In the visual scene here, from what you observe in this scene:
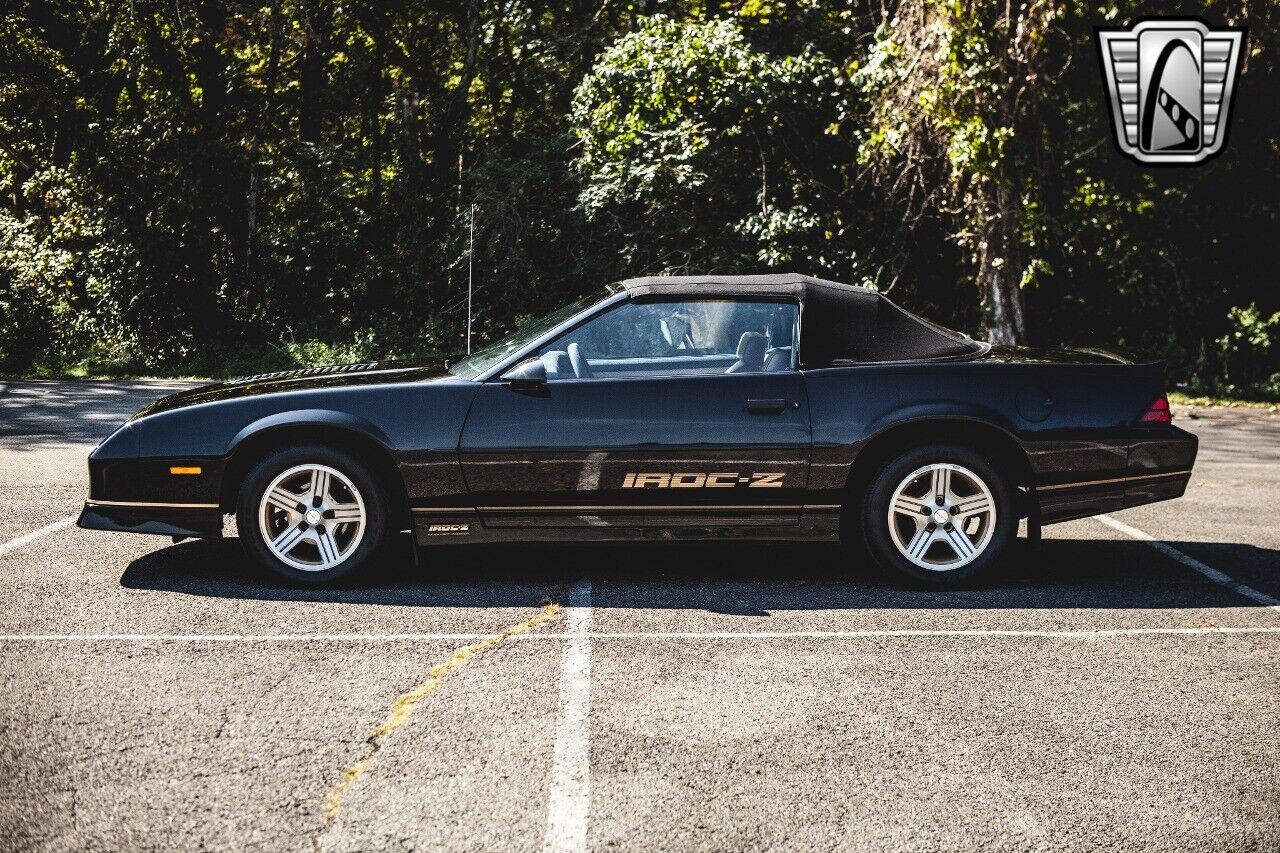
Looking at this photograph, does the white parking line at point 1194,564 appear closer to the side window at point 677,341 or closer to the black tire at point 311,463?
the side window at point 677,341

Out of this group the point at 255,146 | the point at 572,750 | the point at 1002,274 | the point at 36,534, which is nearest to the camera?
the point at 572,750

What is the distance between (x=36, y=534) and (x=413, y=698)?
11.6 feet

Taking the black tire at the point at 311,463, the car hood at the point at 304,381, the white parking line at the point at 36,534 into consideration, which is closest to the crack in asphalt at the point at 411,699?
the black tire at the point at 311,463

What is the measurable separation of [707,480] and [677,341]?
0.74 meters

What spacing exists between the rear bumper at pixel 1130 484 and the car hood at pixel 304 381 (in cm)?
295

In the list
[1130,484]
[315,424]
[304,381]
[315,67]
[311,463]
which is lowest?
[1130,484]

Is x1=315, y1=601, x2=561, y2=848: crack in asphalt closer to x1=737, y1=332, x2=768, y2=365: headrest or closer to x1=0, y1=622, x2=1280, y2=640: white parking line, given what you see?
x1=0, y1=622, x2=1280, y2=640: white parking line

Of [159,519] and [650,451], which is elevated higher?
[650,451]

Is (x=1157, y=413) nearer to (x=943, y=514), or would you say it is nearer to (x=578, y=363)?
(x=943, y=514)

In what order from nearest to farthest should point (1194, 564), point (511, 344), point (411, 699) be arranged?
point (411, 699) → point (511, 344) → point (1194, 564)

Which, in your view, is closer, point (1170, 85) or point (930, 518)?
point (930, 518)

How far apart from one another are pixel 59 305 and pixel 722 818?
17.4 meters

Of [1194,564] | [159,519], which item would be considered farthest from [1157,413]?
[159,519]

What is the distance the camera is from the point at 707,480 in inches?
225
